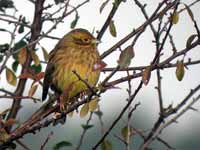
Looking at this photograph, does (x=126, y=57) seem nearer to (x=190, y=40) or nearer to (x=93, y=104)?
(x=190, y=40)

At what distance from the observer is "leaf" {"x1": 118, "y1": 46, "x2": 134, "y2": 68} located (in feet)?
13.7

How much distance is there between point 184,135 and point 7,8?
23717mm

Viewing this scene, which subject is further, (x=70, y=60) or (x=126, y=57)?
(x=70, y=60)

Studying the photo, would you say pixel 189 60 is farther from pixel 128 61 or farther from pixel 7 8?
pixel 7 8

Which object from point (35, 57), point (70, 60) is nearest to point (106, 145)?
point (35, 57)

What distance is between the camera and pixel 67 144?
495cm

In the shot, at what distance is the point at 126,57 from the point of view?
4219mm

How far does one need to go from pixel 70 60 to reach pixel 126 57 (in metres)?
2.53

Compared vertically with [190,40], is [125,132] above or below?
below

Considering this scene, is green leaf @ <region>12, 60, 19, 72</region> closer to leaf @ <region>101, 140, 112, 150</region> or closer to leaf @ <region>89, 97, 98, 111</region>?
leaf @ <region>89, 97, 98, 111</region>

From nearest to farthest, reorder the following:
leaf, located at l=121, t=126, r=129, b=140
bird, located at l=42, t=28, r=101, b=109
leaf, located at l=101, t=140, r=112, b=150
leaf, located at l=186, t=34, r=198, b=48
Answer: leaf, located at l=121, t=126, r=129, b=140 < leaf, located at l=186, t=34, r=198, b=48 < leaf, located at l=101, t=140, r=112, b=150 < bird, located at l=42, t=28, r=101, b=109

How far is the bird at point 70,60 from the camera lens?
255 inches

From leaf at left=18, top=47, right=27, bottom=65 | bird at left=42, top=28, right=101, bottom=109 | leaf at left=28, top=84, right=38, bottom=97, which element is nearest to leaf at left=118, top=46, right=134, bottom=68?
leaf at left=28, top=84, right=38, bottom=97

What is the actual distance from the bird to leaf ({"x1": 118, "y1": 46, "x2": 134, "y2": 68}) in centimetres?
201
